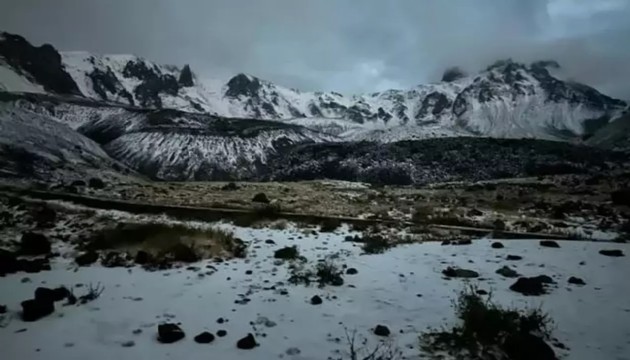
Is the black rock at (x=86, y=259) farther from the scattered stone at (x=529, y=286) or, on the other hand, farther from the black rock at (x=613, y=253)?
the black rock at (x=613, y=253)

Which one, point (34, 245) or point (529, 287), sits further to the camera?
point (34, 245)

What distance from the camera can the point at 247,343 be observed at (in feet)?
20.3

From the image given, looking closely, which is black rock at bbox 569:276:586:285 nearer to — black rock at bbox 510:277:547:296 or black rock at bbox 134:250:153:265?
black rock at bbox 510:277:547:296

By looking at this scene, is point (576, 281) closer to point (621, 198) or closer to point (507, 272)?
point (507, 272)

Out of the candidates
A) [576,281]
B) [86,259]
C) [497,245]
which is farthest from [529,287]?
[86,259]

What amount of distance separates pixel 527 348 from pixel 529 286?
312cm

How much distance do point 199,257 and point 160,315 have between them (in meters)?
4.15

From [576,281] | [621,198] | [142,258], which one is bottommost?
[142,258]

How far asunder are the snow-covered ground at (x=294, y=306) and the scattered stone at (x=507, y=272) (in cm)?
19

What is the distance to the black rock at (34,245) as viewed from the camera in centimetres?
1182

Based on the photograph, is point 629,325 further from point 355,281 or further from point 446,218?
point 446,218

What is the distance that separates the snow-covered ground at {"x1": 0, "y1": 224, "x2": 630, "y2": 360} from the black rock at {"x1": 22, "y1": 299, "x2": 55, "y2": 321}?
14cm

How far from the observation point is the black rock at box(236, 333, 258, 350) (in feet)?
20.2

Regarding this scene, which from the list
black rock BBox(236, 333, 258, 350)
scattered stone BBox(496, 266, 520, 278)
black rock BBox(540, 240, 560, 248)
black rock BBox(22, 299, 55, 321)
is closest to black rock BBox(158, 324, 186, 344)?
black rock BBox(236, 333, 258, 350)
